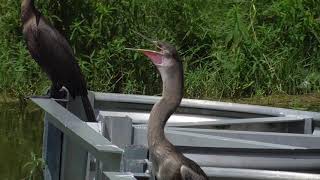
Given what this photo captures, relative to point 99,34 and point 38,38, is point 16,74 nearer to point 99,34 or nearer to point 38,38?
point 99,34

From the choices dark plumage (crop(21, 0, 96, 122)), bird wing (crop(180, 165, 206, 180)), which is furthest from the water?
bird wing (crop(180, 165, 206, 180))

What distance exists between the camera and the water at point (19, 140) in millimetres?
7500

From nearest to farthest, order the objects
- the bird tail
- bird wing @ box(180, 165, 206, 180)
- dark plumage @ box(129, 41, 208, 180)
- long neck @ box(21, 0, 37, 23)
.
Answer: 1. bird wing @ box(180, 165, 206, 180)
2. dark plumage @ box(129, 41, 208, 180)
3. the bird tail
4. long neck @ box(21, 0, 37, 23)

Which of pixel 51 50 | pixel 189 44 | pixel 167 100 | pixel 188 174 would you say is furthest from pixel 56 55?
pixel 189 44

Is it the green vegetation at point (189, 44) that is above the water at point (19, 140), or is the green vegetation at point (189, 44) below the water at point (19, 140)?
above

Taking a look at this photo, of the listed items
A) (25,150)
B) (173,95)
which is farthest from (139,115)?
(25,150)

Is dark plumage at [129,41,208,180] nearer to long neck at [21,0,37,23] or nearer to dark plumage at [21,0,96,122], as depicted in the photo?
dark plumage at [21,0,96,122]

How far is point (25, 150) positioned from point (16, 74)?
1.71 m

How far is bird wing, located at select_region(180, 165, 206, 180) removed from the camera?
3.62 metres

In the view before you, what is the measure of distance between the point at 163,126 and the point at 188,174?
0.88ft

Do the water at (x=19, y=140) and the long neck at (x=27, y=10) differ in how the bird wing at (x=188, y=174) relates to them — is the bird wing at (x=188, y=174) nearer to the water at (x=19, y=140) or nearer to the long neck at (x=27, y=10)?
the long neck at (x=27, y=10)

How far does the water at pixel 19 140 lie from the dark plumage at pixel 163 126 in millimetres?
3442

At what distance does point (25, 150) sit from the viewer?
26.5ft

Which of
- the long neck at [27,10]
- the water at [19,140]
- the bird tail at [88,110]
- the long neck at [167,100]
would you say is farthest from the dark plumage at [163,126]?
the water at [19,140]
